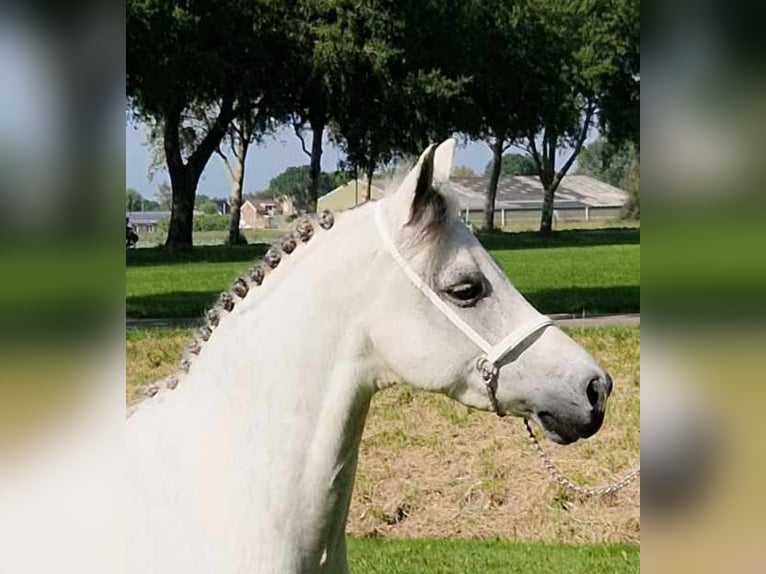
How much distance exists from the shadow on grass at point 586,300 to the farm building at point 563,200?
79.4 feet

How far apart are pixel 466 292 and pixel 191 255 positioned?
21.9 m

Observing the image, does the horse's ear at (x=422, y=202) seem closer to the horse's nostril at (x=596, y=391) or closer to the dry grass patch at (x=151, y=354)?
the horse's nostril at (x=596, y=391)

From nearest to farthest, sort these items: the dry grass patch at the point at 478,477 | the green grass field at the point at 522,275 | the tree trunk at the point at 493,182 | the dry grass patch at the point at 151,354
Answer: the dry grass patch at the point at 478,477
the dry grass patch at the point at 151,354
the green grass field at the point at 522,275
the tree trunk at the point at 493,182

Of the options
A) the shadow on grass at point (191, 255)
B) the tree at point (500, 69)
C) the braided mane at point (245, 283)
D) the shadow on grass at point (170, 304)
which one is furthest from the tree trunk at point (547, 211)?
the braided mane at point (245, 283)

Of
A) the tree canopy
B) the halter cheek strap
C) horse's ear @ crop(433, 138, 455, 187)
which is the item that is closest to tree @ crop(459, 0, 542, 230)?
the tree canopy

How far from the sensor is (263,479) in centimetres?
219

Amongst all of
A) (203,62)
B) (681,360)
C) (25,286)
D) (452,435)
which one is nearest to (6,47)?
(25,286)

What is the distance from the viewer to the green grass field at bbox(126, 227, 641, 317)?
553 inches

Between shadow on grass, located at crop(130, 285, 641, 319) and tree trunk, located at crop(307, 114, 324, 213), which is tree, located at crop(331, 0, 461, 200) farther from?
shadow on grass, located at crop(130, 285, 641, 319)

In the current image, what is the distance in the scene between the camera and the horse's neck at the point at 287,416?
2.19 meters

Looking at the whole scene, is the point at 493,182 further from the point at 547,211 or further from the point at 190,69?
the point at 190,69

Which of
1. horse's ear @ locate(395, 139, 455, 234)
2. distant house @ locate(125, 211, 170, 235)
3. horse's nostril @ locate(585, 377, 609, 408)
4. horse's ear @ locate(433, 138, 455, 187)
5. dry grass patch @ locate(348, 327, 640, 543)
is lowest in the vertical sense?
dry grass patch @ locate(348, 327, 640, 543)

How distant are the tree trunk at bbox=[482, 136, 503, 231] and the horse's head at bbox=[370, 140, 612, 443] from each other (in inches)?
876

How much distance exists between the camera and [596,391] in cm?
229
